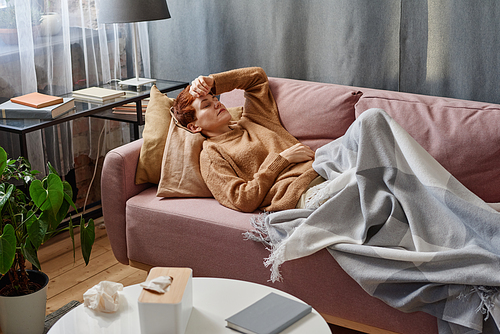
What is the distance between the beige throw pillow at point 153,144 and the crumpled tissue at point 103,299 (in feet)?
2.50

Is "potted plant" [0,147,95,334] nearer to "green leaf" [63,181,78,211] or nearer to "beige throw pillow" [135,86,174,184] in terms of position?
"green leaf" [63,181,78,211]

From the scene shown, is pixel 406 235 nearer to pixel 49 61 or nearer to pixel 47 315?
pixel 47 315

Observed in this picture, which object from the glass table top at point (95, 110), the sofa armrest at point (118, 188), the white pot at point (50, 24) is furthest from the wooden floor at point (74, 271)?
the white pot at point (50, 24)

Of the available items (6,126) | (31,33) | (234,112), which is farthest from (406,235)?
(31,33)

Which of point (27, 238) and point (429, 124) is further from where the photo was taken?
point (429, 124)

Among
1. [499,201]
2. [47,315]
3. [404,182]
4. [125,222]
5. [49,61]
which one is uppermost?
[49,61]

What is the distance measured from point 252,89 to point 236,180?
1.80ft

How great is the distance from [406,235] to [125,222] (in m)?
1.06

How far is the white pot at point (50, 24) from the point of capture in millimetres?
2480

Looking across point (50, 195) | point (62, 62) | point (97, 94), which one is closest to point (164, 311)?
point (50, 195)

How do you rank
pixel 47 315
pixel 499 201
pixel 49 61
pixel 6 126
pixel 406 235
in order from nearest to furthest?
pixel 406 235, pixel 499 201, pixel 47 315, pixel 6 126, pixel 49 61

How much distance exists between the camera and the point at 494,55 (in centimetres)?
208

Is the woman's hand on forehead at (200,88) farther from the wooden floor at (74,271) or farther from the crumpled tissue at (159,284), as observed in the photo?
the crumpled tissue at (159,284)

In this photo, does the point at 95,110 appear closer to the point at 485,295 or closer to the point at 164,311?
the point at 164,311
